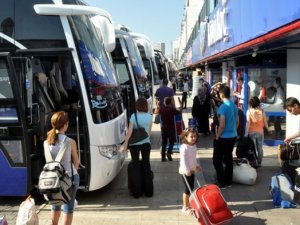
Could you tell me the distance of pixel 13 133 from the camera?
619 centimetres

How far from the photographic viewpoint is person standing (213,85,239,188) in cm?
716

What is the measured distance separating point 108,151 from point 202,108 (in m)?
6.92

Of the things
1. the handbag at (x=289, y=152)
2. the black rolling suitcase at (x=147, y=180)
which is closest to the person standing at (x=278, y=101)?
the handbag at (x=289, y=152)

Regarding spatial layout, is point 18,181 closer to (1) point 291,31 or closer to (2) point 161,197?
(2) point 161,197

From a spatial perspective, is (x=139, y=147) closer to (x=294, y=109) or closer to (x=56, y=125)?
(x=56, y=125)

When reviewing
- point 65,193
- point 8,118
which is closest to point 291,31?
point 65,193

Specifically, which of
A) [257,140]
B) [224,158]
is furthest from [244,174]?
[257,140]

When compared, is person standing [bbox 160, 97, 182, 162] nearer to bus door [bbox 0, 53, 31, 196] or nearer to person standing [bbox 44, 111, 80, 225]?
bus door [bbox 0, 53, 31, 196]

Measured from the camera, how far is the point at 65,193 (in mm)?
4859

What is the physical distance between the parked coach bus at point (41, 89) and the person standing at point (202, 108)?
672 centimetres

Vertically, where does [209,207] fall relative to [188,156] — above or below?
below

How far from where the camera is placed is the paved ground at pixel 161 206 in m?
5.90

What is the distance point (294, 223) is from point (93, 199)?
285cm

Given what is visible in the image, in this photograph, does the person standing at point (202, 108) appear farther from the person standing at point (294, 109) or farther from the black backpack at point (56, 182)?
the black backpack at point (56, 182)
